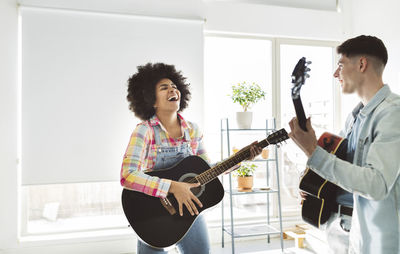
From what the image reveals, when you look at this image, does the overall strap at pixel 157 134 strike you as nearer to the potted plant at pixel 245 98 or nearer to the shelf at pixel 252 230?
the potted plant at pixel 245 98

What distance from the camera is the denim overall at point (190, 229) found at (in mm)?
1742

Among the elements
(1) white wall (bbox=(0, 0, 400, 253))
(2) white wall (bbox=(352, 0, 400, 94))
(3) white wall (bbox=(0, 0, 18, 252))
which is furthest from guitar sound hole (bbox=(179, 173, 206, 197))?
(2) white wall (bbox=(352, 0, 400, 94))

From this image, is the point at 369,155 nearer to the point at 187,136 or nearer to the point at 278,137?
the point at 278,137

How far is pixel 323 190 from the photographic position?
4.78ft

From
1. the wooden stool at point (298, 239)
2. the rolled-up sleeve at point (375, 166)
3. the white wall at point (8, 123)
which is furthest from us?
the wooden stool at point (298, 239)

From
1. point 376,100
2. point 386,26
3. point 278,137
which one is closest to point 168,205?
point 278,137

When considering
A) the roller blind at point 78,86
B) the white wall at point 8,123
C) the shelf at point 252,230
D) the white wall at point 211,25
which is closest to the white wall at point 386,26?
the white wall at point 211,25

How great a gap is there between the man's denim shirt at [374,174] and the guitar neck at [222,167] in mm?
592

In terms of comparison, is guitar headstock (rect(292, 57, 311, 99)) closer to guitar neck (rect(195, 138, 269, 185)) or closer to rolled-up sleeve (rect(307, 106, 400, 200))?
rolled-up sleeve (rect(307, 106, 400, 200))

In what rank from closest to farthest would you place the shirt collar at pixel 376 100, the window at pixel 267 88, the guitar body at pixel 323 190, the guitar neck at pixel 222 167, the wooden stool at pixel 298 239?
1. the shirt collar at pixel 376 100
2. the guitar body at pixel 323 190
3. the guitar neck at pixel 222 167
4. the wooden stool at pixel 298 239
5. the window at pixel 267 88

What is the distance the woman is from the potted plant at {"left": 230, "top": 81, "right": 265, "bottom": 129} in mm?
1127

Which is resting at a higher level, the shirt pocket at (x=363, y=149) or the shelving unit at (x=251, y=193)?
the shirt pocket at (x=363, y=149)

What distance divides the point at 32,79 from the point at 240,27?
6.70ft

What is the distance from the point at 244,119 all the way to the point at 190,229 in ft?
5.45
